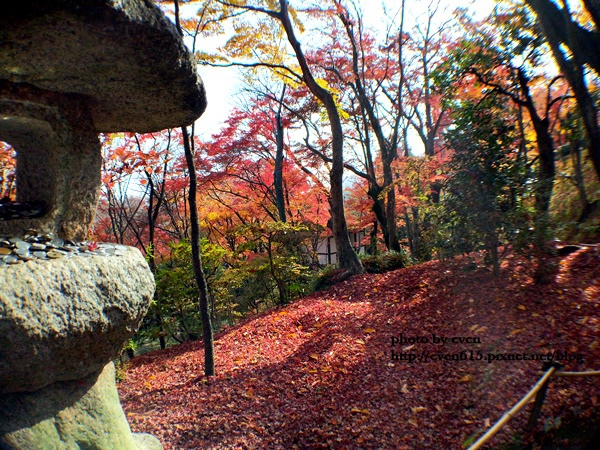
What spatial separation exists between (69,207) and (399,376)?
3.39 meters

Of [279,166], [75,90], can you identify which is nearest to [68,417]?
[75,90]

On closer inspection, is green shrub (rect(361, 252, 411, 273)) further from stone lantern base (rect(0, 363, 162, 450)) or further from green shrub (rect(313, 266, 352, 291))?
stone lantern base (rect(0, 363, 162, 450))

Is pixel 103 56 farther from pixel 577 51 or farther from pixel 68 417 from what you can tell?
pixel 577 51

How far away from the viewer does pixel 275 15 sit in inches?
268

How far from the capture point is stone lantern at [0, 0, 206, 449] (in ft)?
5.31

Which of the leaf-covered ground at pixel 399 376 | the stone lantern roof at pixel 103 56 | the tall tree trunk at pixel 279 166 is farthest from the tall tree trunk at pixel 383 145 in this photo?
the stone lantern roof at pixel 103 56

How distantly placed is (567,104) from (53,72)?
6853 millimetres

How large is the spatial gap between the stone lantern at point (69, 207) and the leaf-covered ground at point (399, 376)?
1486mm

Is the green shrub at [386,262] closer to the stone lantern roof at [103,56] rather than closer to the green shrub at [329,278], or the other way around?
the green shrub at [329,278]

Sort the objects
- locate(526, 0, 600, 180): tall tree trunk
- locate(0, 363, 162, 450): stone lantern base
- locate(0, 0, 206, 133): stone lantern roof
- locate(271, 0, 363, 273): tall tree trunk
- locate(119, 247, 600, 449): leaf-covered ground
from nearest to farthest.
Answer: locate(0, 0, 206, 133): stone lantern roof < locate(0, 363, 162, 450): stone lantern base < locate(119, 247, 600, 449): leaf-covered ground < locate(526, 0, 600, 180): tall tree trunk < locate(271, 0, 363, 273): tall tree trunk

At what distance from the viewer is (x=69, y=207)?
2.30 m

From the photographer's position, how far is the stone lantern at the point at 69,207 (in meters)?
1.62

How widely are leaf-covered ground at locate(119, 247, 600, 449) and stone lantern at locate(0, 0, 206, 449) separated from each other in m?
1.49

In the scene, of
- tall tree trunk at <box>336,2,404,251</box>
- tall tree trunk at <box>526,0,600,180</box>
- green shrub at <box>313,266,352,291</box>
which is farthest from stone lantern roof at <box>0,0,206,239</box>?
tall tree trunk at <box>336,2,404,251</box>
